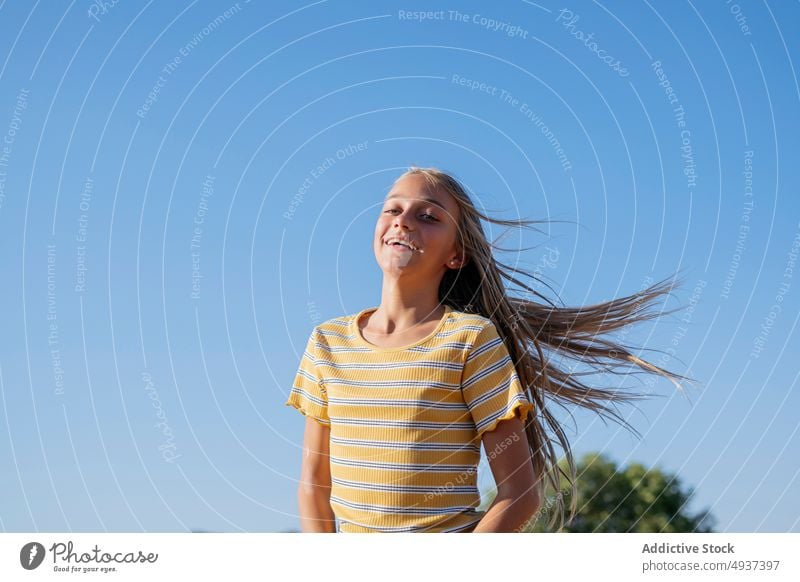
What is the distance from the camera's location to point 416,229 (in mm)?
5074

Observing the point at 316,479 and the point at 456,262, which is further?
the point at 456,262
